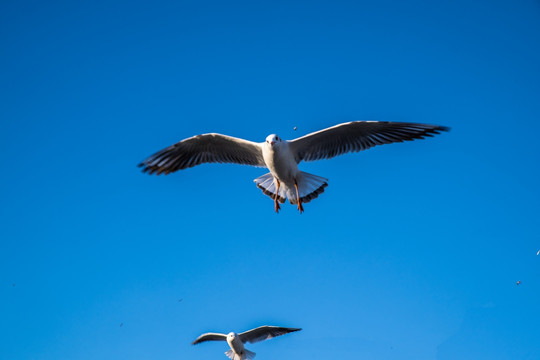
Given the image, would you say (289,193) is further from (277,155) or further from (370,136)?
(370,136)

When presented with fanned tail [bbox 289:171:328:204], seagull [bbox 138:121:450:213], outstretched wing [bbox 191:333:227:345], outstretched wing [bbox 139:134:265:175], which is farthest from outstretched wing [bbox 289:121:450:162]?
outstretched wing [bbox 191:333:227:345]

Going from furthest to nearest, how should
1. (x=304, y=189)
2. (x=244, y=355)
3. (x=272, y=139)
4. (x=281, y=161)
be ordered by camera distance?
1. (x=244, y=355)
2. (x=304, y=189)
3. (x=281, y=161)
4. (x=272, y=139)

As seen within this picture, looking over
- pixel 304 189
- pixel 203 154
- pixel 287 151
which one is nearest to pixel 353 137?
pixel 287 151

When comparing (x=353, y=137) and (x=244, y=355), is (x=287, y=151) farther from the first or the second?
(x=244, y=355)

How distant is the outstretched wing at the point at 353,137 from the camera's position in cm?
1057

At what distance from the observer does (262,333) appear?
16.4 meters

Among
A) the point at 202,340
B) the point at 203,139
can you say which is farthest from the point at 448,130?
the point at 202,340

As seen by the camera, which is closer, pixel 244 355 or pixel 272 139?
pixel 272 139

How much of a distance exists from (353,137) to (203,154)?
8.87 ft

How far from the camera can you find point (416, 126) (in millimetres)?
10531

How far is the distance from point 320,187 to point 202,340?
7338mm

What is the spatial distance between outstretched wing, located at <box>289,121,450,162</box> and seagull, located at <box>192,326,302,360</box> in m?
6.28

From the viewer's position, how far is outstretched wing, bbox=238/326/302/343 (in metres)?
16.1

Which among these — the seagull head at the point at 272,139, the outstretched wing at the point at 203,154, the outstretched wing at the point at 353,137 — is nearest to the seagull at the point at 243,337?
the outstretched wing at the point at 203,154
